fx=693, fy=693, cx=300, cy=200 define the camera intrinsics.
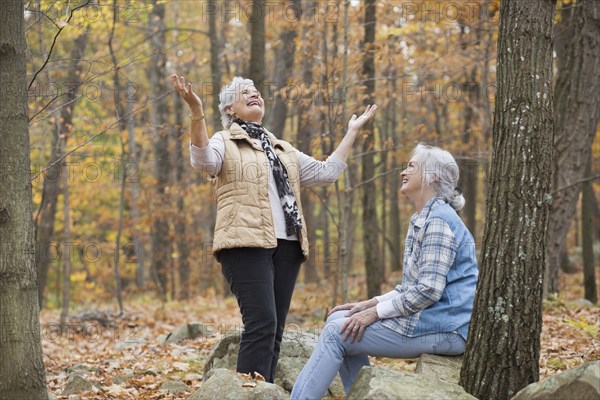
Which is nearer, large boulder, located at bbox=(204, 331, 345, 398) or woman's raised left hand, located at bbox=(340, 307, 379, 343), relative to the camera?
woman's raised left hand, located at bbox=(340, 307, 379, 343)

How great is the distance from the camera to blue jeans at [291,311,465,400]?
359 centimetres

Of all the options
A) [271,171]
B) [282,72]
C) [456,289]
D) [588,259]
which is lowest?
[588,259]

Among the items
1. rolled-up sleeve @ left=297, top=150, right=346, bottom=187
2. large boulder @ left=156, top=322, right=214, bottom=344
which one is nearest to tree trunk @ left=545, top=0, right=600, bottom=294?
large boulder @ left=156, top=322, right=214, bottom=344

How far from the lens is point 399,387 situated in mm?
3266

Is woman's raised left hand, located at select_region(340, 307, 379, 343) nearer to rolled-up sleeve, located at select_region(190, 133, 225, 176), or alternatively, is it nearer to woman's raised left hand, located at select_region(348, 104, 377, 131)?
rolled-up sleeve, located at select_region(190, 133, 225, 176)

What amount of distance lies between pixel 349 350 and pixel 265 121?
846cm

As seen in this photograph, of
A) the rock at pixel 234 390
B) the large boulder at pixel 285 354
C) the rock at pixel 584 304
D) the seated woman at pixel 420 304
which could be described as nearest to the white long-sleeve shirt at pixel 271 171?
the seated woman at pixel 420 304

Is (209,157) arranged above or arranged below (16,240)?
above

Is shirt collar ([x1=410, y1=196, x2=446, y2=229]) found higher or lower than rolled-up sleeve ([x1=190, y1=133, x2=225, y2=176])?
lower

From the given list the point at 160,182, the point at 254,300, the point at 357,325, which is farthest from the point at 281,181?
the point at 160,182

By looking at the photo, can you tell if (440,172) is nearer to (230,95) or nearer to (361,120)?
(361,120)

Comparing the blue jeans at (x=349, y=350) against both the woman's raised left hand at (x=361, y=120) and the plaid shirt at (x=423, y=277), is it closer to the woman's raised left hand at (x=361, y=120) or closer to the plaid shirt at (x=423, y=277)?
the plaid shirt at (x=423, y=277)

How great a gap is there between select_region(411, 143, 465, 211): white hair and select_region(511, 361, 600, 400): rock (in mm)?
1214

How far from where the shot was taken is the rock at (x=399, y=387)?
3197mm
